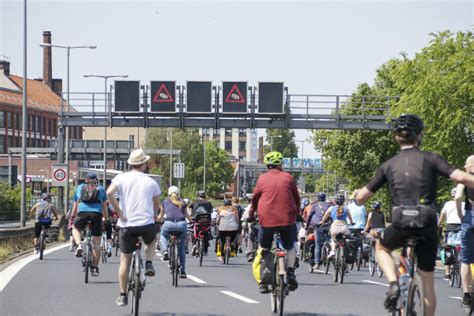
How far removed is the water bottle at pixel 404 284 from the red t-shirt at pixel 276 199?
325cm

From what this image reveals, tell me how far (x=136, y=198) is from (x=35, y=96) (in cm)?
12172

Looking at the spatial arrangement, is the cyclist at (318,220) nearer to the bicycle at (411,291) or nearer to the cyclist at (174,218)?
the cyclist at (174,218)

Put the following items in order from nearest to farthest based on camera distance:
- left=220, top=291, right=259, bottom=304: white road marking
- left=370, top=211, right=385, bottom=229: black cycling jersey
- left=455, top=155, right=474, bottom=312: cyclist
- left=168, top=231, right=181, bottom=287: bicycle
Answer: left=455, top=155, right=474, bottom=312: cyclist → left=220, top=291, right=259, bottom=304: white road marking → left=168, top=231, right=181, bottom=287: bicycle → left=370, top=211, right=385, bottom=229: black cycling jersey

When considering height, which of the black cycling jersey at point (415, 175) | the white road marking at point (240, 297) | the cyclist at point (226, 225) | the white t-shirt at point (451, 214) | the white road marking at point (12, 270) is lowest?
the white road marking at point (12, 270)

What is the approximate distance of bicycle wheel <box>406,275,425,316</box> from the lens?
8.77 metres

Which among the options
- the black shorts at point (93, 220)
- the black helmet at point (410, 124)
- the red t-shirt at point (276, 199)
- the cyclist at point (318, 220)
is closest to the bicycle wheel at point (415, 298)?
the black helmet at point (410, 124)

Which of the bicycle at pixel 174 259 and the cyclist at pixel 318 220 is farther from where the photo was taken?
the cyclist at pixel 318 220

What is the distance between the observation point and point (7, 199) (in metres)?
62.3

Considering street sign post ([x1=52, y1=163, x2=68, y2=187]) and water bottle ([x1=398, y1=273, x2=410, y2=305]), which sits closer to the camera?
water bottle ([x1=398, y1=273, x2=410, y2=305])

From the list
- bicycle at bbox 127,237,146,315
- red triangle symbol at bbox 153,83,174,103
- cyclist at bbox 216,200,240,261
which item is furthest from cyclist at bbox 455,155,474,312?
red triangle symbol at bbox 153,83,174,103

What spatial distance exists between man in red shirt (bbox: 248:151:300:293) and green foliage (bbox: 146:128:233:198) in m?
111

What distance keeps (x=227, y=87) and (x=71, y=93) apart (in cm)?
759

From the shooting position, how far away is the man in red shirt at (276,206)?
12.2 metres

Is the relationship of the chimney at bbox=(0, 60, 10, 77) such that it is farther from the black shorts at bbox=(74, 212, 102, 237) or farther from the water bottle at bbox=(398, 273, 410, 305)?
the water bottle at bbox=(398, 273, 410, 305)
